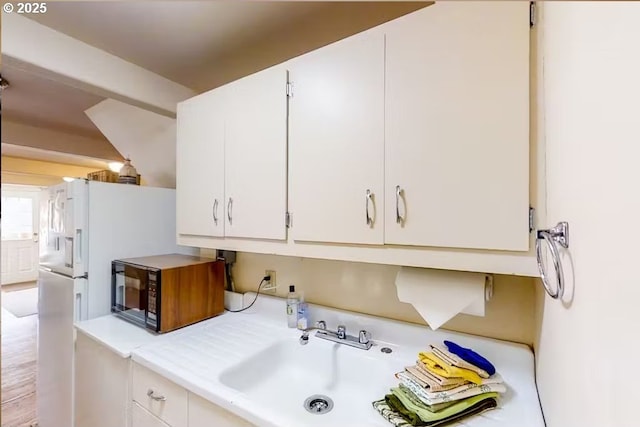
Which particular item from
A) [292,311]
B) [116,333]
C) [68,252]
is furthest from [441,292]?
[68,252]

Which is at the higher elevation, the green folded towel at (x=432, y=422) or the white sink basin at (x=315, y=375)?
the green folded towel at (x=432, y=422)

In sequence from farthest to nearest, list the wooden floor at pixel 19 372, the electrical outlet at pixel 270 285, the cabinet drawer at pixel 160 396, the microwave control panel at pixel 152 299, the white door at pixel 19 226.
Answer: the wooden floor at pixel 19 372 < the electrical outlet at pixel 270 285 < the microwave control panel at pixel 152 299 < the cabinet drawer at pixel 160 396 < the white door at pixel 19 226

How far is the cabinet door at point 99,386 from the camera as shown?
4.50 ft

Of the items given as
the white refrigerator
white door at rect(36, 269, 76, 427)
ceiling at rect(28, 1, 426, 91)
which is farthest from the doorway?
ceiling at rect(28, 1, 426, 91)

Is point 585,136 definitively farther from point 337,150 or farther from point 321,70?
point 321,70

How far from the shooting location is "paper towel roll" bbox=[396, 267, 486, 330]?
1.03 metres

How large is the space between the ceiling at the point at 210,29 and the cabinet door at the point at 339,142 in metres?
0.32

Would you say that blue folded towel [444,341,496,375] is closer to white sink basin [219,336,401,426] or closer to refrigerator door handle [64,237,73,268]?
white sink basin [219,336,401,426]

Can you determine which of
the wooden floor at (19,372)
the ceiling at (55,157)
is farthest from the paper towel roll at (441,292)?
the ceiling at (55,157)

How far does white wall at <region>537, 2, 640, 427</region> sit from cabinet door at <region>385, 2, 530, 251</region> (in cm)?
15

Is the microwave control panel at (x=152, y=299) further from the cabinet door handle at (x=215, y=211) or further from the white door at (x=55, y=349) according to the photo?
the white door at (x=55, y=349)

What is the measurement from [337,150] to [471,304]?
0.70 m

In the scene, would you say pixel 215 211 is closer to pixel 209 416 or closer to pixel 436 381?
pixel 209 416

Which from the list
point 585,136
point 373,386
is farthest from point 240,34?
point 373,386
